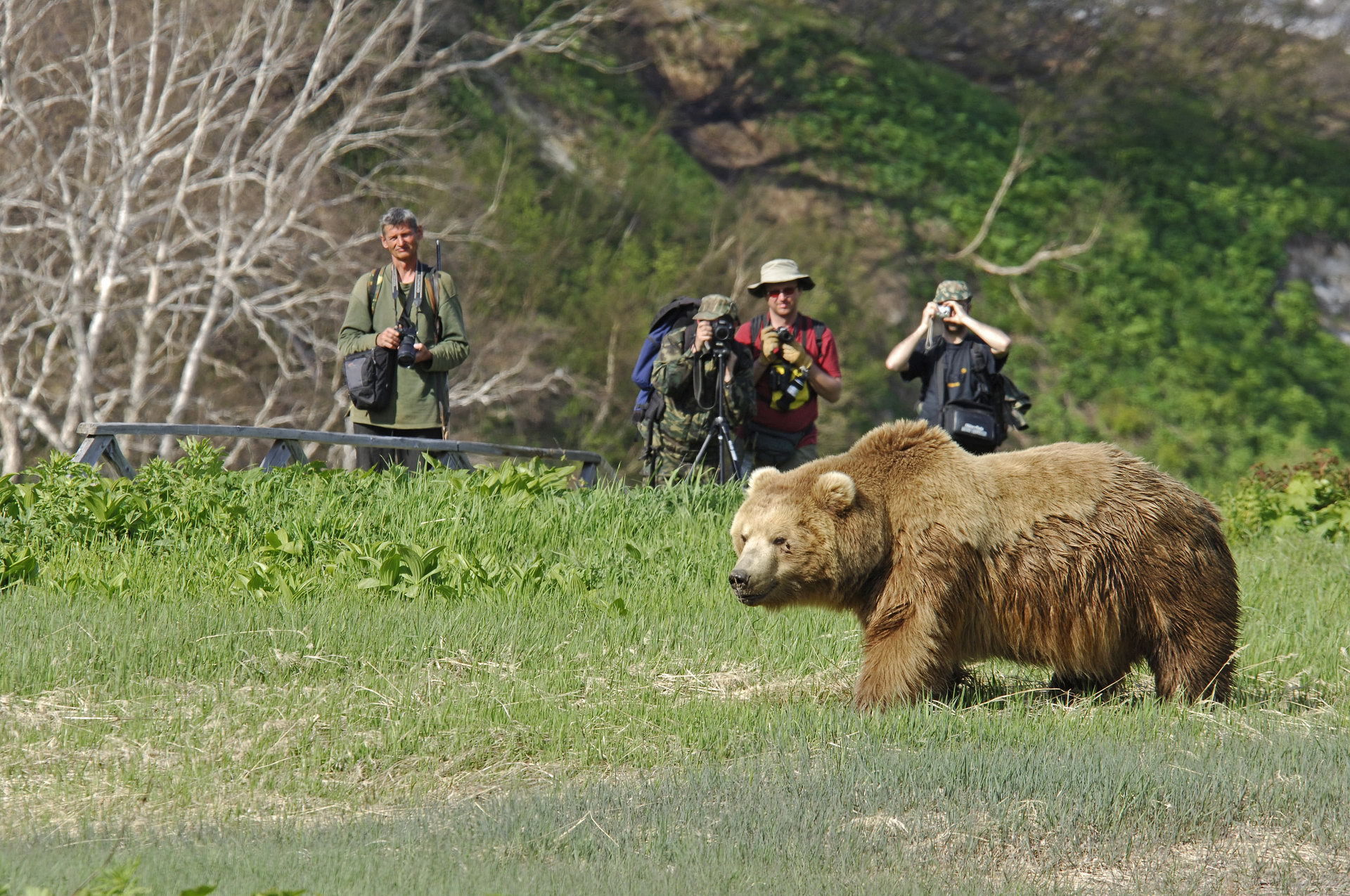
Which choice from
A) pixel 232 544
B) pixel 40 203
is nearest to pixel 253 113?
pixel 40 203

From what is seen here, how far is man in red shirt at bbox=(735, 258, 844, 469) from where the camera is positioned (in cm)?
859

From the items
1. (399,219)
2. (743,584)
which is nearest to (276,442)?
(399,219)

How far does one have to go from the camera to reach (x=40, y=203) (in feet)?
51.4

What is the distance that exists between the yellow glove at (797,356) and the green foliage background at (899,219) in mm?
10939

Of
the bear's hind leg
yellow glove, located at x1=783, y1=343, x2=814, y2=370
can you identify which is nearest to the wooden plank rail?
yellow glove, located at x1=783, y1=343, x2=814, y2=370

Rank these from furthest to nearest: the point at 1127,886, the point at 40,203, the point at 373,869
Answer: the point at 40,203
the point at 1127,886
the point at 373,869

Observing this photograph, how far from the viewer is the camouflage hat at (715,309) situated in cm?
841

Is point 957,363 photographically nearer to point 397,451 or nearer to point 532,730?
point 397,451

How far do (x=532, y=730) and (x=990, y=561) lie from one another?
1.90 m

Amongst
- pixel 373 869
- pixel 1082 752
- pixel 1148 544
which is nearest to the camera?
pixel 373 869

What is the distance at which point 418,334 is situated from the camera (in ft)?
28.8

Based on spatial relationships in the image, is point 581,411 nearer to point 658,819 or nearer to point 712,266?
point 712,266

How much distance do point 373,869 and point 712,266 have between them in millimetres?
17685

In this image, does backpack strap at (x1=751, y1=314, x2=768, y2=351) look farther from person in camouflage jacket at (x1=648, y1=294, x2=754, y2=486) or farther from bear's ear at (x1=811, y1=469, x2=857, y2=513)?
bear's ear at (x1=811, y1=469, x2=857, y2=513)
